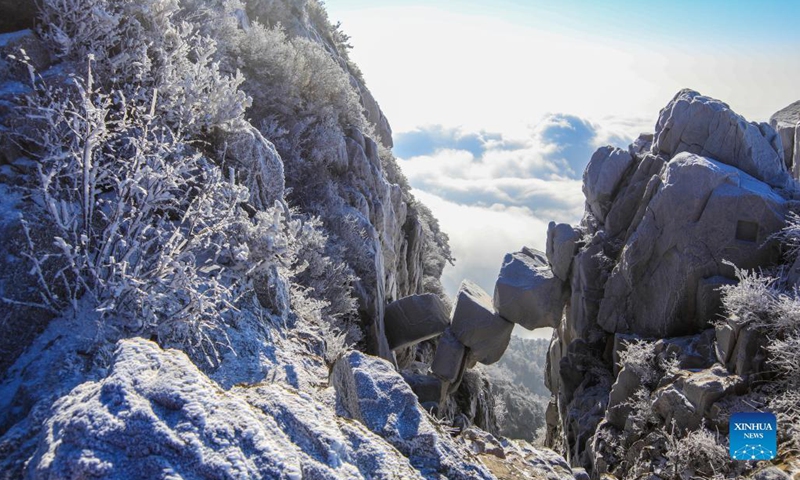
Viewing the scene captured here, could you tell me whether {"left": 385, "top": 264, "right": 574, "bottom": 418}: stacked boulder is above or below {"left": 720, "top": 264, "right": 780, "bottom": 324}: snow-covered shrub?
below

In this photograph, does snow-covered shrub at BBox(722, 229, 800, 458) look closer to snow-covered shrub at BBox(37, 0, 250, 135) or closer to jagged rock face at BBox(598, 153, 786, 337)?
jagged rock face at BBox(598, 153, 786, 337)

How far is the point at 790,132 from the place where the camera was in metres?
19.5

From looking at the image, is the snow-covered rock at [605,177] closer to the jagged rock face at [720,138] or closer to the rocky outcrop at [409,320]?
the jagged rock face at [720,138]

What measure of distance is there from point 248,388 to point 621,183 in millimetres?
16213

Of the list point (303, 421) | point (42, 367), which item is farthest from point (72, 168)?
point (303, 421)

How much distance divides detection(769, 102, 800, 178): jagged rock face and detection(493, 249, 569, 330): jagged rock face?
8.77 metres

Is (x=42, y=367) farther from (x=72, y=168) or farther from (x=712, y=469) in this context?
(x=712, y=469)

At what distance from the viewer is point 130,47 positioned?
6301 mm

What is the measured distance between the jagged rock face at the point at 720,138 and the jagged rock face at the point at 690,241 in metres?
0.96

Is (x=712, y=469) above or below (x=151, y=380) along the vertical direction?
below

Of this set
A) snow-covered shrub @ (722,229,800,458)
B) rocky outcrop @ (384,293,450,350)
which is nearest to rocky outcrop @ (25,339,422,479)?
snow-covered shrub @ (722,229,800,458)

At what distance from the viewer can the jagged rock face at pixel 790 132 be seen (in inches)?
693

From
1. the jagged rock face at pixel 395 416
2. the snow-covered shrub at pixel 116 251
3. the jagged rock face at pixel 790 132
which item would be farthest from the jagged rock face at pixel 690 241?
the snow-covered shrub at pixel 116 251

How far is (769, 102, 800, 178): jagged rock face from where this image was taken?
17.6 metres
